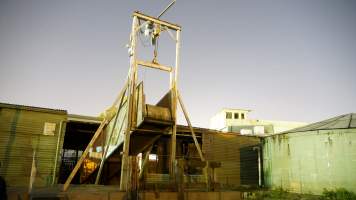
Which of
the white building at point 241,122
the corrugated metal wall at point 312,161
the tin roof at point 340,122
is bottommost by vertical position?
the corrugated metal wall at point 312,161

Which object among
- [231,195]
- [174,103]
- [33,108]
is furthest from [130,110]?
[33,108]

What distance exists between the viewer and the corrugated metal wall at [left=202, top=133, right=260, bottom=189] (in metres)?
20.8

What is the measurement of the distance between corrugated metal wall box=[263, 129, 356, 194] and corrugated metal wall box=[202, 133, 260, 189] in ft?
7.39

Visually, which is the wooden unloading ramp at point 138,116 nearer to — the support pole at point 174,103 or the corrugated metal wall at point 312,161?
the support pole at point 174,103

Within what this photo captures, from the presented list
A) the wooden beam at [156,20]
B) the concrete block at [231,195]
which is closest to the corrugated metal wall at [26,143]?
the wooden beam at [156,20]

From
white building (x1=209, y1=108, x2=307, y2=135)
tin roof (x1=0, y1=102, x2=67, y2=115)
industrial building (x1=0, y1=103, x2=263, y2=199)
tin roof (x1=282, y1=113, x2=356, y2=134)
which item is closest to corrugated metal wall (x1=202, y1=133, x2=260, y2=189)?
industrial building (x1=0, y1=103, x2=263, y2=199)

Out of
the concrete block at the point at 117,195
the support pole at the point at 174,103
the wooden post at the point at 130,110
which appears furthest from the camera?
the support pole at the point at 174,103

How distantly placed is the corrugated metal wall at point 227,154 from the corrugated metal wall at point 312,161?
7.39 ft

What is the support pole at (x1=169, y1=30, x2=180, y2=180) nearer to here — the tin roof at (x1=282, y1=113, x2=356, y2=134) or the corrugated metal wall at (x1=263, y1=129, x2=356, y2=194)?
the corrugated metal wall at (x1=263, y1=129, x2=356, y2=194)

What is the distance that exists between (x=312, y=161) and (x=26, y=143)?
1900 centimetres

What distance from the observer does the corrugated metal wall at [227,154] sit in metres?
20.8

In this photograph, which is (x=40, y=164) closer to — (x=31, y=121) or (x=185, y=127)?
(x=31, y=121)

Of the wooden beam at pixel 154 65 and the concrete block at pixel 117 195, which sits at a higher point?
the wooden beam at pixel 154 65

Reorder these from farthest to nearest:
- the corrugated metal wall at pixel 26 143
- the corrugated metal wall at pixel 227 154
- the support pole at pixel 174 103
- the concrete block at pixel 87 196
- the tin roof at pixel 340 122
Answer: the corrugated metal wall at pixel 227 154 → the tin roof at pixel 340 122 → the corrugated metal wall at pixel 26 143 → the support pole at pixel 174 103 → the concrete block at pixel 87 196
